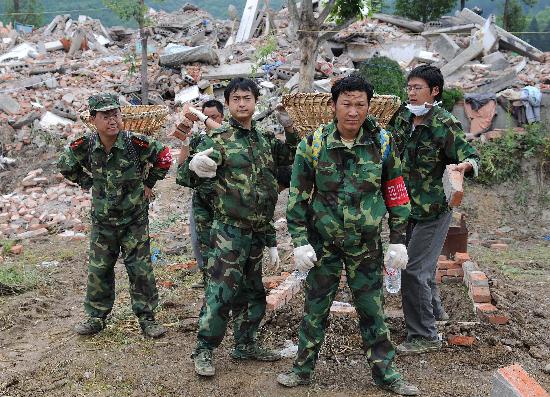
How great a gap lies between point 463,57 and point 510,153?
6.23 m

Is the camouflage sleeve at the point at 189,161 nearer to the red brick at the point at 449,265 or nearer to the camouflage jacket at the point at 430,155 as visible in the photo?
the camouflage jacket at the point at 430,155

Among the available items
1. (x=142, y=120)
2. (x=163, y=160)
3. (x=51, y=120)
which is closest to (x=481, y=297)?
(x=163, y=160)

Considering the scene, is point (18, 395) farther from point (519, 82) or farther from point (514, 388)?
point (519, 82)

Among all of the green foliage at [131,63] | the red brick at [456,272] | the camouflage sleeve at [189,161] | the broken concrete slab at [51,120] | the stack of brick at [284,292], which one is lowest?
the broken concrete slab at [51,120]

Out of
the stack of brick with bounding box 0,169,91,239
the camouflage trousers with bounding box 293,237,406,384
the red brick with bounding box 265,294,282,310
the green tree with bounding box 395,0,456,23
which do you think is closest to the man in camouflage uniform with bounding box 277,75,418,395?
the camouflage trousers with bounding box 293,237,406,384

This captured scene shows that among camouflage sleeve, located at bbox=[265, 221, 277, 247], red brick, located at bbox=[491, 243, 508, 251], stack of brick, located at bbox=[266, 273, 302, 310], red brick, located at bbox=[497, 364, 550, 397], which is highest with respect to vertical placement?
camouflage sleeve, located at bbox=[265, 221, 277, 247]

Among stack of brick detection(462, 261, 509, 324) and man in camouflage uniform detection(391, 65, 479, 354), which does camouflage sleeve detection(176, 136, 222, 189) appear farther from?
stack of brick detection(462, 261, 509, 324)

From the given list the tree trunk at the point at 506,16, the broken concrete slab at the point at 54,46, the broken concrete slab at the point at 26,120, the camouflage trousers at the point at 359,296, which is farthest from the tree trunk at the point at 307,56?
the tree trunk at the point at 506,16

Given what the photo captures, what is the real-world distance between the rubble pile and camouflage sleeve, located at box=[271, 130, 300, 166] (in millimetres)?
6959

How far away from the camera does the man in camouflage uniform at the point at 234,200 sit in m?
4.27

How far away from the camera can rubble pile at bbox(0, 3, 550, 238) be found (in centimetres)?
1270

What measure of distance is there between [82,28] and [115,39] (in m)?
1.40

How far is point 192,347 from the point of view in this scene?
4.97 metres

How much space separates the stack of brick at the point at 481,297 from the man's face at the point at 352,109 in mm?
2218
